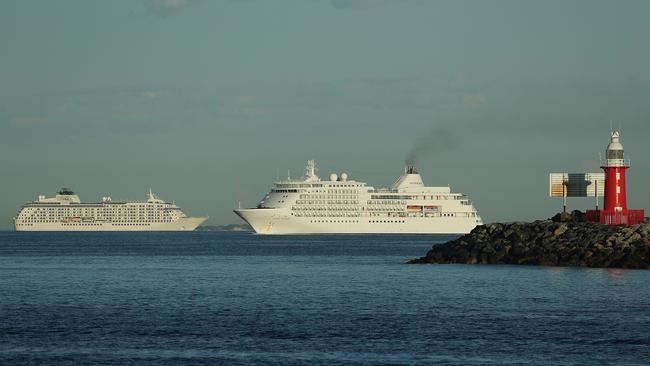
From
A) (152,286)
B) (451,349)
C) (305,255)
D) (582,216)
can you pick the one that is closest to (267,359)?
(451,349)

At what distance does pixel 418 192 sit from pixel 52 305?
96665 mm

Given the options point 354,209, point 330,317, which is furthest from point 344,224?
point 330,317

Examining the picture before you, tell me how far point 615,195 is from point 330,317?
33668 mm

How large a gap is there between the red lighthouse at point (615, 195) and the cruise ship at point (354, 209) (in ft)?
217

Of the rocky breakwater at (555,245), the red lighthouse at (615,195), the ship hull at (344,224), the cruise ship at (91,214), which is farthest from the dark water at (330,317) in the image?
the cruise ship at (91,214)

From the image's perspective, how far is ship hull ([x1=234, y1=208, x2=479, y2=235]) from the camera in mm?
128500

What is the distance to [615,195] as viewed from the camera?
64.0m

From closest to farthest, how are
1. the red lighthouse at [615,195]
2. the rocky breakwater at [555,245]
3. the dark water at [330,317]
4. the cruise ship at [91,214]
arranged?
1. the dark water at [330,317]
2. the rocky breakwater at [555,245]
3. the red lighthouse at [615,195]
4. the cruise ship at [91,214]

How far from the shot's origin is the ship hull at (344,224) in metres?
128

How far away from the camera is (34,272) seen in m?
58.0

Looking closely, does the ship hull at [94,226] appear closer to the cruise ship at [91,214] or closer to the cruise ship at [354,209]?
the cruise ship at [91,214]

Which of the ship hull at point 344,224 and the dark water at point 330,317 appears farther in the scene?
the ship hull at point 344,224

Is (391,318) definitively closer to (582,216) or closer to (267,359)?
(267,359)

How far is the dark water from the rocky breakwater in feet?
7.46
